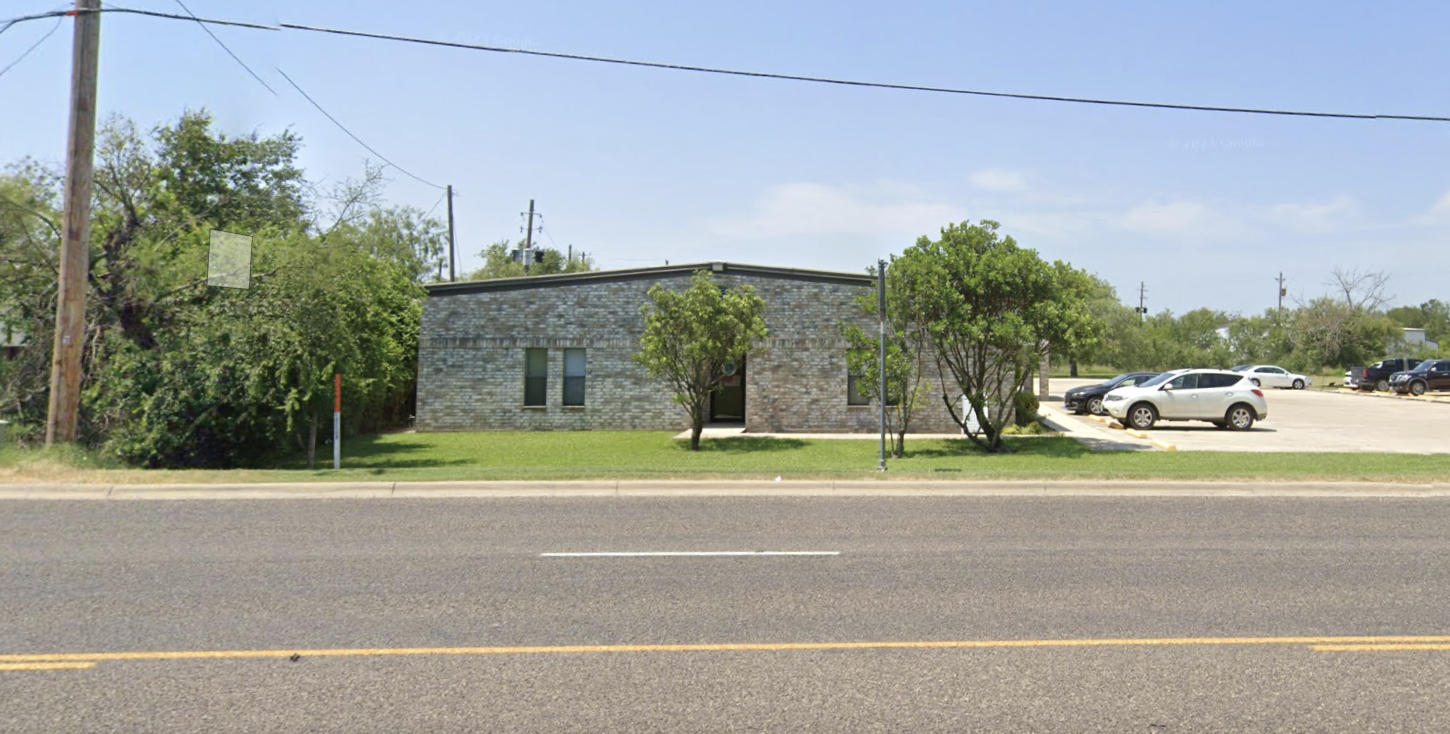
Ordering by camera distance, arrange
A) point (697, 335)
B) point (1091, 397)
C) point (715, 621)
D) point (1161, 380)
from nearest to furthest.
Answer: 1. point (715, 621)
2. point (697, 335)
3. point (1161, 380)
4. point (1091, 397)

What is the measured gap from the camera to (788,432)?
24.3m

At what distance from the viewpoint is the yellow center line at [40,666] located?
513cm

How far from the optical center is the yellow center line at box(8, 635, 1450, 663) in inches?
211

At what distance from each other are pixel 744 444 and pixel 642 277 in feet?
18.0

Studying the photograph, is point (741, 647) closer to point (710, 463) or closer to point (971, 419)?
point (710, 463)

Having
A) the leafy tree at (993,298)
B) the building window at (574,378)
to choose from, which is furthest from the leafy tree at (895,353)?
the building window at (574,378)

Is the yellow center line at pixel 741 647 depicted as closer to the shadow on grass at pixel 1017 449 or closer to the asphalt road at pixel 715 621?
the asphalt road at pixel 715 621

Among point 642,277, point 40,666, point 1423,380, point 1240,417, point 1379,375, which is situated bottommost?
point 40,666

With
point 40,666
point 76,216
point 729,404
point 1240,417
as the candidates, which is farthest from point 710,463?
point 1240,417

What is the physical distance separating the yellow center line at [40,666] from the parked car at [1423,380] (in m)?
50.1

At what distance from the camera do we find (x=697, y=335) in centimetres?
2044

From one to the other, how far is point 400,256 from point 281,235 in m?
30.3

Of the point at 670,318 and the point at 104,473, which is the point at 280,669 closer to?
the point at 104,473

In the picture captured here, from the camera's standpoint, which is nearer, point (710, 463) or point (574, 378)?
point (710, 463)
